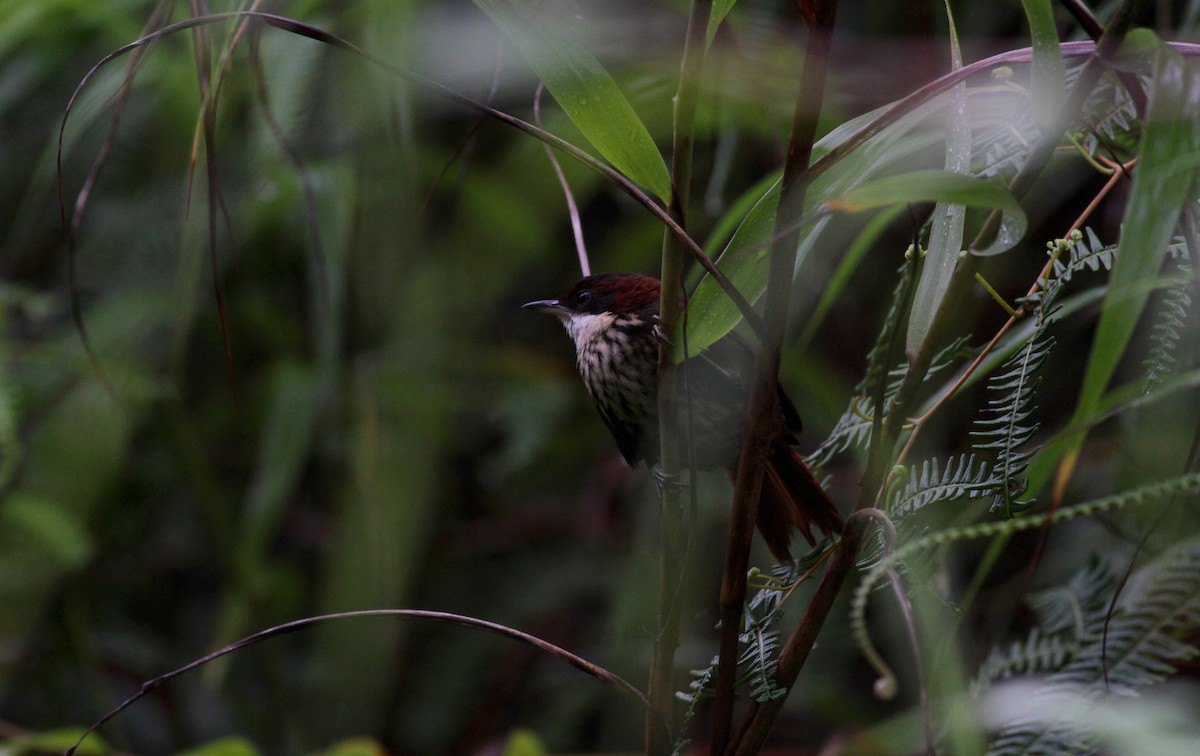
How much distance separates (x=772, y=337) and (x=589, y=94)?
233 mm

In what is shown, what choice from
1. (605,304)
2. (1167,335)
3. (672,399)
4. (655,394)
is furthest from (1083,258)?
(605,304)

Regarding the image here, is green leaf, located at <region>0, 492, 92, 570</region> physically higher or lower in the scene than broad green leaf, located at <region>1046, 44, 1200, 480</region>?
lower

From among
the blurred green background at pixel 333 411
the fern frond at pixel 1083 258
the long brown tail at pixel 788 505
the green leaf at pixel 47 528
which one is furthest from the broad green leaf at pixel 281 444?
the fern frond at pixel 1083 258

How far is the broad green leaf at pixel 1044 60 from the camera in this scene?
2.19ft

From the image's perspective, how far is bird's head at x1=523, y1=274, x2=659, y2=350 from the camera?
1601 mm

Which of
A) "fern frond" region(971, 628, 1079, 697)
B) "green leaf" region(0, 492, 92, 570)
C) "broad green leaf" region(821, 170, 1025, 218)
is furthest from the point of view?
"green leaf" region(0, 492, 92, 570)

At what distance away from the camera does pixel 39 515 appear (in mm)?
1966

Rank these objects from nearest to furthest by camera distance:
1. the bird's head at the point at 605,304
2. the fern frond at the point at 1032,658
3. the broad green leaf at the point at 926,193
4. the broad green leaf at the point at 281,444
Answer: the broad green leaf at the point at 926,193, the fern frond at the point at 1032,658, the bird's head at the point at 605,304, the broad green leaf at the point at 281,444

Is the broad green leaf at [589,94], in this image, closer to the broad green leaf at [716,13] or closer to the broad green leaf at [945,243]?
the broad green leaf at [716,13]

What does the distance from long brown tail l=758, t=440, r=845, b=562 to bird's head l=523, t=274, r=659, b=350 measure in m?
0.34

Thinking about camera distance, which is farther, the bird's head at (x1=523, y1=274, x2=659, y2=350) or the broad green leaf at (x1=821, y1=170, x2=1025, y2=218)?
the bird's head at (x1=523, y1=274, x2=659, y2=350)

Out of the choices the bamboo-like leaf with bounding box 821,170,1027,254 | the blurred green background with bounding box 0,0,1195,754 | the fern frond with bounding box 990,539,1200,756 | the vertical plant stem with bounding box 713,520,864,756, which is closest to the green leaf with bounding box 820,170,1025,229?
the bamboo-like leaf with bounding box 821,170,1027,254

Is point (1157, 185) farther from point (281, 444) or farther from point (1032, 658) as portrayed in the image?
point (281, 444)

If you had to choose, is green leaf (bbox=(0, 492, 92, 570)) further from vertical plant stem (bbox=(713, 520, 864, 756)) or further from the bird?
vertical plant stem (bbox=(713, 520, 864, 756))
